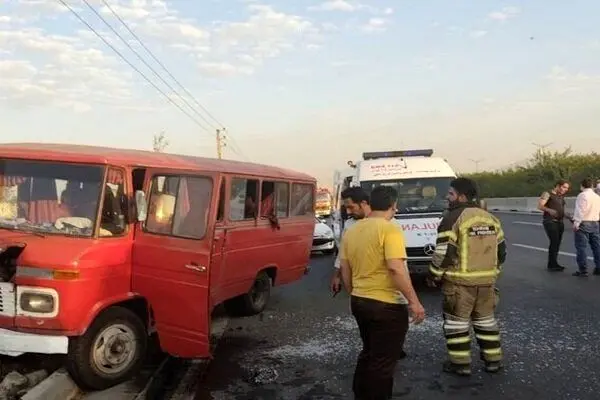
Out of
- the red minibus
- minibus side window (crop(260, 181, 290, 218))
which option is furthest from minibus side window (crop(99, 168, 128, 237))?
minibus side window (crop(260, 181, 290, 218))

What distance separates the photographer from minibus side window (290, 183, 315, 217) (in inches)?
374

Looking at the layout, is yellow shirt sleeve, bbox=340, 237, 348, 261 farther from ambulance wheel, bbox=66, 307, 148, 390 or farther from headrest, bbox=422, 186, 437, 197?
headrest, bbox=422, 186, 437, 197

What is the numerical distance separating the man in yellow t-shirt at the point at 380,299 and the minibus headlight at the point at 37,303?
2416mm

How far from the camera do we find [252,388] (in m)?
5.55

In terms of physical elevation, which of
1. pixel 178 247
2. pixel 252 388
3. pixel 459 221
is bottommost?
pixel 252 388

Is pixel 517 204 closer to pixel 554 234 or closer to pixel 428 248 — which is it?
pixel 554 234

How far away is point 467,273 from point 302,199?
4453 mm

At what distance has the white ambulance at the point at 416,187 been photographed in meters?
10.2

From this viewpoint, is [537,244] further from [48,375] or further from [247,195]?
[48,375]

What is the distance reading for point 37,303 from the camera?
5.07 m

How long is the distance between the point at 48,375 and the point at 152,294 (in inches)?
44.6

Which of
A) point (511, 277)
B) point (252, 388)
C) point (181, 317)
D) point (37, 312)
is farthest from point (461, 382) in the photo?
point (511, 277)

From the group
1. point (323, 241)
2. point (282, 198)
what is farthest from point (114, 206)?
point (323, 241)

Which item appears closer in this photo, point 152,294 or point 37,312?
point 37,312
